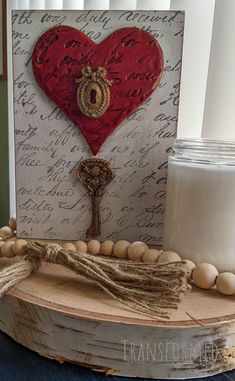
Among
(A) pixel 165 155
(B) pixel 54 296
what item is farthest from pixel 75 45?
(B) pixel 54 296

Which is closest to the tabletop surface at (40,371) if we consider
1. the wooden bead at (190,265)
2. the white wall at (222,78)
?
the wooden bead at (190,265)

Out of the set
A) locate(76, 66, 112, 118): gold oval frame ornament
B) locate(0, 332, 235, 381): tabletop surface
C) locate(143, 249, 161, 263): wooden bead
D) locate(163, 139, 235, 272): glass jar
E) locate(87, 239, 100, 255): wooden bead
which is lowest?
locate(0, 332, 235, 381): tabletop surface

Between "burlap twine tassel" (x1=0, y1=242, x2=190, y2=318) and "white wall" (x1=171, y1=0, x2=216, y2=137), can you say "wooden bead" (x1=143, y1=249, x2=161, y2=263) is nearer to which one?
"burlap twine tassel" (x1=0, y1=242, x2=190, y2=318)

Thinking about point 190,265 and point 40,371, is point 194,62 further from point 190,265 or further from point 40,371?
point 40,371

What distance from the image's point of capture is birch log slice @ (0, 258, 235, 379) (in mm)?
323

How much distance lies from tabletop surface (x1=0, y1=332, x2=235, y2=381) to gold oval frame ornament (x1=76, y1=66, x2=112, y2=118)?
11.9 inches

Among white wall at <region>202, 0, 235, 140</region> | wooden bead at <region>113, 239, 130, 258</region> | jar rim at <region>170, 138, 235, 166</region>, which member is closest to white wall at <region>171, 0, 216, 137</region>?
white wall at <region>202, 0, 235, 140</region>

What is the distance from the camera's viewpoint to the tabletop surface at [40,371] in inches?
13.1

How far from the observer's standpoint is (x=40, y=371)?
0.34 meters

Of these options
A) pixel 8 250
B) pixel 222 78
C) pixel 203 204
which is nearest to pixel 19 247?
pixel 8 250

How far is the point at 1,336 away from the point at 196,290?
0.72 feet

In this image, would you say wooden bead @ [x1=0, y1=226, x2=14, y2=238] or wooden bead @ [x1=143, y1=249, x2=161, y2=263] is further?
wooden bead @ [x1=0, y1=226, x2=14, y2=238]

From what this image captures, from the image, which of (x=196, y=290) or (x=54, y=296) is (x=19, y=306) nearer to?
(x=54, y=296)

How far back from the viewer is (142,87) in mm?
470
